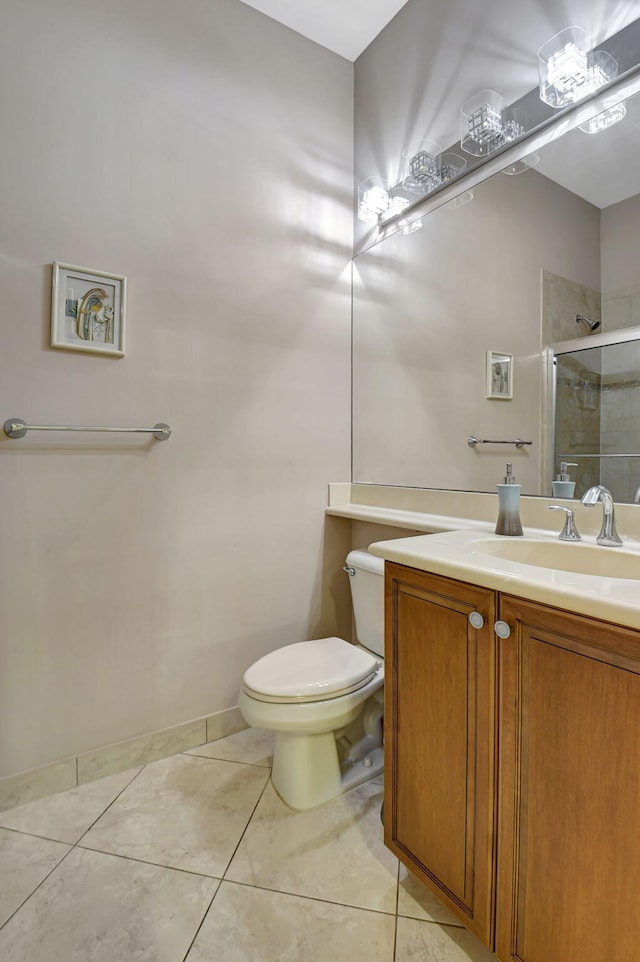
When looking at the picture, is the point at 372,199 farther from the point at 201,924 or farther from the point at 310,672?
the point at 201,924

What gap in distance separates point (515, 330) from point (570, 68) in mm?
711

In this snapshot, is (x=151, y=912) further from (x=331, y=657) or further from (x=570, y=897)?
(x=570, y=897)

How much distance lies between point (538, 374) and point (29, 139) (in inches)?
66.8

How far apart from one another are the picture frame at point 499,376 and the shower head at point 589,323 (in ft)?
0.76

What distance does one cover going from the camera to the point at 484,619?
863 mm

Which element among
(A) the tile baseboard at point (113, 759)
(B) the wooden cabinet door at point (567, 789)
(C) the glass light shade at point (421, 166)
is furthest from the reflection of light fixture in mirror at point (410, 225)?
(A) the tile baseboard at point (113, 759)

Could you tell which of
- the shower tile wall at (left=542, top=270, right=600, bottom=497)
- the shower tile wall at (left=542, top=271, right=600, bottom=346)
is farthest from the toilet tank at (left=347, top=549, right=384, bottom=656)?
the shower tile wall at (left=542, top=271, right=600, bottom=346)

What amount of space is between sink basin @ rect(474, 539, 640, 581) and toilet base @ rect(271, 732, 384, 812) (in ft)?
2.64

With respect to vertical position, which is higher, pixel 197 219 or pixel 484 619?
pixel 197 219

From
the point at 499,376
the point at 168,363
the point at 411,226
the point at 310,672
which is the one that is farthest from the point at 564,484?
the point at 168,363

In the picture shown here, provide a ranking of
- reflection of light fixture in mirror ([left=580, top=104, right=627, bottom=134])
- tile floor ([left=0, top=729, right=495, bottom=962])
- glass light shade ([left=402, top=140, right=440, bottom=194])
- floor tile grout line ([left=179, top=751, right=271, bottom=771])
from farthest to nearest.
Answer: glass light shade ([left=402, top=140, right=440, bottom=194])
floor tile grout line ([left=179, top=751, right=271, bottom=771])
reflection of light fixture in mirror ([left=580, top=104, right=627, bottom=134])
tile floor ([left=0, top=729, right=495, bottom=962])

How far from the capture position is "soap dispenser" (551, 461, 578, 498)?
1325 millimetres

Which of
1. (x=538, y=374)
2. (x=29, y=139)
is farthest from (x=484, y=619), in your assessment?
(x=29, y=139)

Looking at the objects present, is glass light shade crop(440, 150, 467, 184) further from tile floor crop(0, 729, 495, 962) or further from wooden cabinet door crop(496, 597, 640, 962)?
tile floor crop(0, 729, 495, 962)
